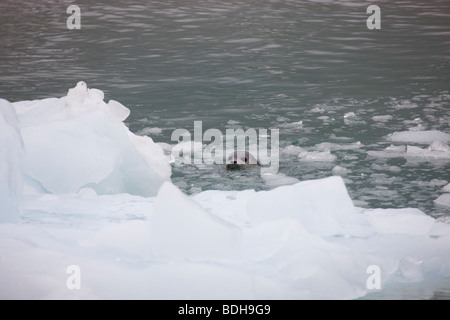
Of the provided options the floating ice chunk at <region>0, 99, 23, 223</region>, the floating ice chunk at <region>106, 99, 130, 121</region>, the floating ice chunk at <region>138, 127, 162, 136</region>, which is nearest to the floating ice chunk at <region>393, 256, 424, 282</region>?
the floating ice chunk at <region>0, 99, 23, 223</region>

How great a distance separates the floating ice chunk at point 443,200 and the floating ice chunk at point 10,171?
3.74 meters

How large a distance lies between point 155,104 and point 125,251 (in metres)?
6.25

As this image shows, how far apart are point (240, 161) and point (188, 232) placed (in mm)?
3069

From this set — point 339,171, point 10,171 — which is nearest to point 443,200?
point 339,171

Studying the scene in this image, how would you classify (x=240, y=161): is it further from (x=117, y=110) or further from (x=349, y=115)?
(x=349, y=115)

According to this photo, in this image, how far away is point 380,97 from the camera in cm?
1158

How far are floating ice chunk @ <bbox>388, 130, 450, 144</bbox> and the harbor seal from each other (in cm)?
190

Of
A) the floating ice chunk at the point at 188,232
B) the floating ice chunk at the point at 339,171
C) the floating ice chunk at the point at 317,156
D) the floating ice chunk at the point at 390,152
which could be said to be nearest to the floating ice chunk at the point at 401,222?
the floating ice chunk at the point at 188,232

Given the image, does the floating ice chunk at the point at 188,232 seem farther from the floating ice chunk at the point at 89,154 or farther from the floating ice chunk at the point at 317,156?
the floating ice chunk at the point at 317,156

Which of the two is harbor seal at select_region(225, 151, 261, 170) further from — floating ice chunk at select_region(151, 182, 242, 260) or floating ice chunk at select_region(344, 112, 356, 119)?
floating ice chunk at select_region(151, 182, 242, 260)

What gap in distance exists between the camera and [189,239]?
5.47 meters

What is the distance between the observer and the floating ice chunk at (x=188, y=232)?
5438 millimetres

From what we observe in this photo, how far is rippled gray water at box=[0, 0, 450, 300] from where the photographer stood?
27.7 ft
